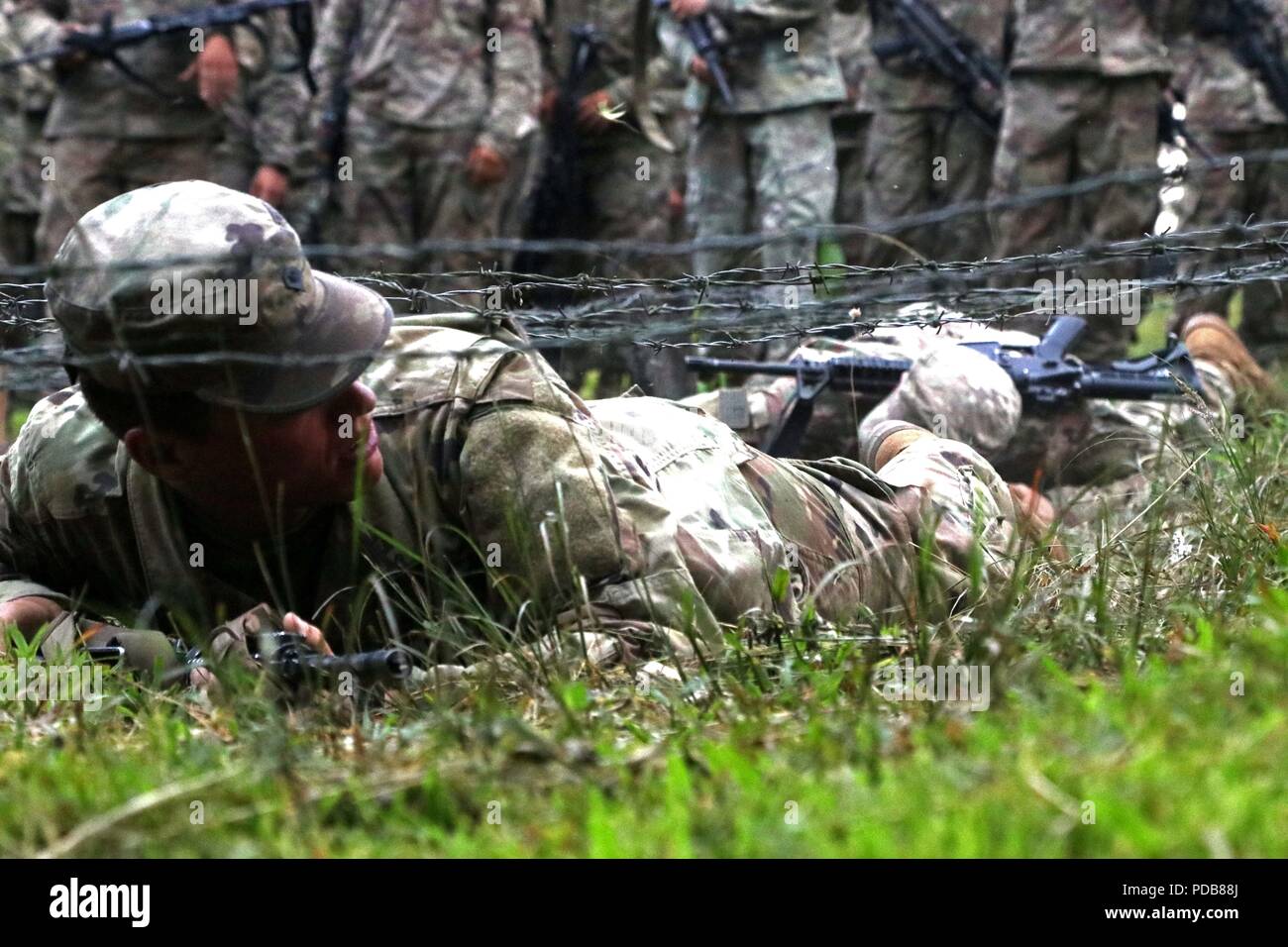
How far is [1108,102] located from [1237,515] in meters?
5.19

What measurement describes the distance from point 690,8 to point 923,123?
1.89 metres

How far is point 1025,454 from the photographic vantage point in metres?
5.94

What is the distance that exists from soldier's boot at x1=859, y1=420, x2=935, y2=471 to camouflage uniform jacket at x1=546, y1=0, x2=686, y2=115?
4439 mm

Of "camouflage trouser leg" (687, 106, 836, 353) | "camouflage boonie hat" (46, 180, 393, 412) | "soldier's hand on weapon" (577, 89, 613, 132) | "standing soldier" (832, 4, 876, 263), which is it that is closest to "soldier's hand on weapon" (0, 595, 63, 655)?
"camouflage boonie hat" (46, 180, 393, 412)

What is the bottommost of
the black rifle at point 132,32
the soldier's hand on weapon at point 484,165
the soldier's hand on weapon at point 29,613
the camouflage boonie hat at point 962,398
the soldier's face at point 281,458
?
the soldier's hand on weapon at point 29,613

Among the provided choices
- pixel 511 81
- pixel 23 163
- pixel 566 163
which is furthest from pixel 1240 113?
pixel 23 163

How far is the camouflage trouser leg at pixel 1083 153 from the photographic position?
7953 mm

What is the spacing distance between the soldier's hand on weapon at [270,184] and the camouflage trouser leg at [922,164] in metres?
2.97

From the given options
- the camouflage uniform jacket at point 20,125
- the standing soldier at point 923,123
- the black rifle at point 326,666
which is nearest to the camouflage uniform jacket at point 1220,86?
the standing soldier at point 923,123

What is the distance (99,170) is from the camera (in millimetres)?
7660

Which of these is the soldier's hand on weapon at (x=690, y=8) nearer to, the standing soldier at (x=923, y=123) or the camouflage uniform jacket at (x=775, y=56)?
the camouflage uniform jacket at (x=775, y=56)

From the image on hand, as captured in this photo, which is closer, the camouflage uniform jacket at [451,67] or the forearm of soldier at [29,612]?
the forearm of soldier at [29,612]
